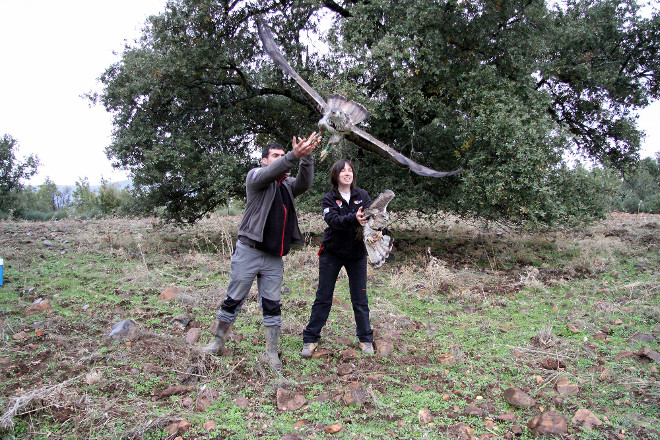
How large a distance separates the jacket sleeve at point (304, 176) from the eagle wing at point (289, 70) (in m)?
1.36

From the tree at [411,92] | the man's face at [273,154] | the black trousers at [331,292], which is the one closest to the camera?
the man's face at [273,154]

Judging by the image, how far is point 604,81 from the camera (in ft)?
25.6

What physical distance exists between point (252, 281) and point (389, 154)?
1668mm

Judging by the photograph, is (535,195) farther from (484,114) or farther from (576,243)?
(576,243)

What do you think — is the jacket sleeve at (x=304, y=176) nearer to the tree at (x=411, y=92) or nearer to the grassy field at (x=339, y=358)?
the grassy field at (x=339, y=358)

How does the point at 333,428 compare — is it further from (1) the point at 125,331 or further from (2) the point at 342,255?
(1) the point at 125,331

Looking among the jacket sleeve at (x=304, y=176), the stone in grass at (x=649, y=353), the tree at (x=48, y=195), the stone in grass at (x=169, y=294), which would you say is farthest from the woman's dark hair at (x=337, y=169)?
the tree at (x=48, y=195)

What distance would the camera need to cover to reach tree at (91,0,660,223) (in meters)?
6.45

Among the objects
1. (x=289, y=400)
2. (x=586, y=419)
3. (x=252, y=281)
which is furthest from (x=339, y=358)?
(x=586, y=419)

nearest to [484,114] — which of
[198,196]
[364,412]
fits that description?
[364,412]

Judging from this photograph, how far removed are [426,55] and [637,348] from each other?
16.1ft

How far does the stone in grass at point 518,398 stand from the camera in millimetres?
2742

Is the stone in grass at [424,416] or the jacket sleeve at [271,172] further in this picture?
the jacket sleeve at [271,172]

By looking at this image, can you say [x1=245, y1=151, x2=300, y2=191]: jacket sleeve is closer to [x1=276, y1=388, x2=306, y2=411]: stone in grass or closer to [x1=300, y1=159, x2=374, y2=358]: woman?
[x1=300, y1=159, x2=374, y2=358]: woman
